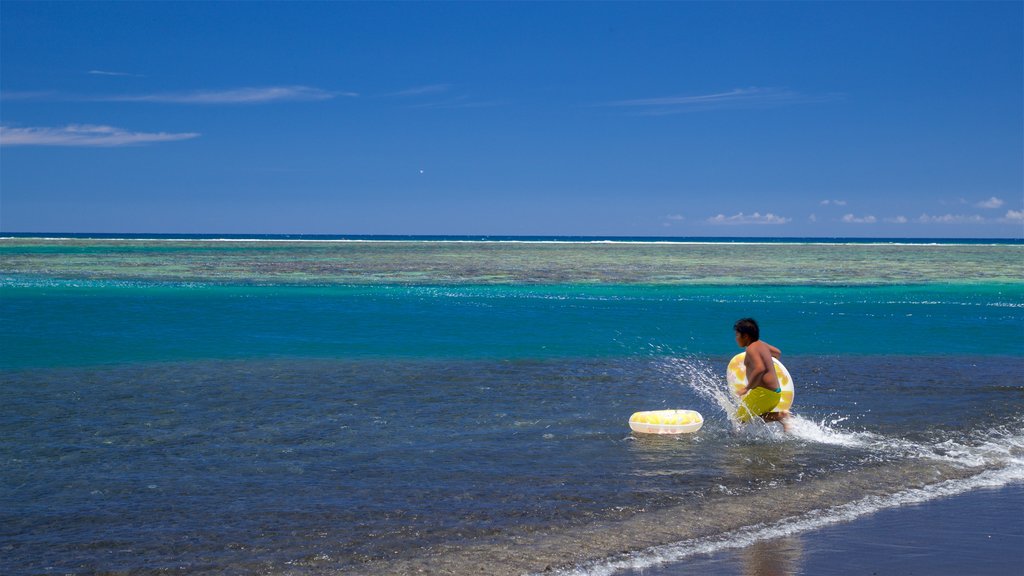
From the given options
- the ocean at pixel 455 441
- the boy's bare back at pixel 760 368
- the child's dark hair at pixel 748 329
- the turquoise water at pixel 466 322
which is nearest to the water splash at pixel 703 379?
the ocean at pixel 455 441

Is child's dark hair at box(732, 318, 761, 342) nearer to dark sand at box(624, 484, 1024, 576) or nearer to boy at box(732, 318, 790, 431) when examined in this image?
boy at box(732, 318, 790, 431)

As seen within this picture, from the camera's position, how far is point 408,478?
28.1 ft

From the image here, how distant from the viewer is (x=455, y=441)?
→ 33.1ft

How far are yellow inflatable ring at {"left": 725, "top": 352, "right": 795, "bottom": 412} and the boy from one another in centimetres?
8

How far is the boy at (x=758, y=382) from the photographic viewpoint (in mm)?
10398

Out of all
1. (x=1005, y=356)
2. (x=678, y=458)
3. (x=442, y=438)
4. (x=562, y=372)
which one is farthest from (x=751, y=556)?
(x=1005, y=356)

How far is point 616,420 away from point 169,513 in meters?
5.52

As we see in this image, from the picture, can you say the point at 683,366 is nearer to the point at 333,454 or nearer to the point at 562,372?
the point at 562,372

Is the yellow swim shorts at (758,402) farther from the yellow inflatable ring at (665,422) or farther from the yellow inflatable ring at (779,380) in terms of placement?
the yellow inflatable ring at (665,422)

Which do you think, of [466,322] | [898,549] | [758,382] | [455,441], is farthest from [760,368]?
[466,322]

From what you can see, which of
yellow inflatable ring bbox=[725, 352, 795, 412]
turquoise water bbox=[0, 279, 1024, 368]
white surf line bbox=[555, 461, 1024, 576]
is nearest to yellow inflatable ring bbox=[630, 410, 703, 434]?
yellow inflatable ring bbox=[725, 352, 795, 412]

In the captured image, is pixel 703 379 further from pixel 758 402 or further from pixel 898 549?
pixel 898 549

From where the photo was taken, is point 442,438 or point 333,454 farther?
point 442,438

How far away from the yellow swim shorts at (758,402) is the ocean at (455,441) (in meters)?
0.21
